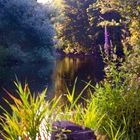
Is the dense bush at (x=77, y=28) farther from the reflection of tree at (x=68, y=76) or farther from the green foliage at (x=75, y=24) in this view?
the reflection of tree at (x=68, y=76)

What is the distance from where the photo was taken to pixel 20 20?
27234 millimetres

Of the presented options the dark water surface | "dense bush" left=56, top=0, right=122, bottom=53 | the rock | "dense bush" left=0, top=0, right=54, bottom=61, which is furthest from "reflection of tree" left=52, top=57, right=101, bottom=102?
"dense bush" left=56, top=0, right=122, bottom=53

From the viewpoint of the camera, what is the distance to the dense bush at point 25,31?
87.7ft

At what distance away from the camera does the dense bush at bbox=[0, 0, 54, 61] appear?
26.7 m

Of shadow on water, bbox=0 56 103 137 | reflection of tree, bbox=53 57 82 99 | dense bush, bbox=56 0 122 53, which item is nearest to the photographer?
shadow on water, bbox=0 56 103 137

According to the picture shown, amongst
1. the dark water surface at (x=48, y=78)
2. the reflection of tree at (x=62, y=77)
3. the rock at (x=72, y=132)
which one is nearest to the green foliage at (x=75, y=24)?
the dark water surface at (x=48, y=78)

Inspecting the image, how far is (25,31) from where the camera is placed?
28.1 metres

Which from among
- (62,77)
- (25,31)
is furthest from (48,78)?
(25,31)

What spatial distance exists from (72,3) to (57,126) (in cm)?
3851

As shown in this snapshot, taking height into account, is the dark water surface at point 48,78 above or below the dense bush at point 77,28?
below

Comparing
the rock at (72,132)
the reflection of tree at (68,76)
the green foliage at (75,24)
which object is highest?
Answer: the green foliage at (75,24)

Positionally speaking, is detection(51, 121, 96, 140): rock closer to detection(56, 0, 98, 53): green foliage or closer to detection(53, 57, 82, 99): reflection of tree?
detection(53, 57, 82, 99): reflection of tree


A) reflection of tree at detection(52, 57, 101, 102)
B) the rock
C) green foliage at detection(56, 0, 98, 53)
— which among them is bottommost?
reflection of tree at detection(52, 57, 101, 102)

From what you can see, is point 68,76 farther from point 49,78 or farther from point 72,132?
point 72,132
